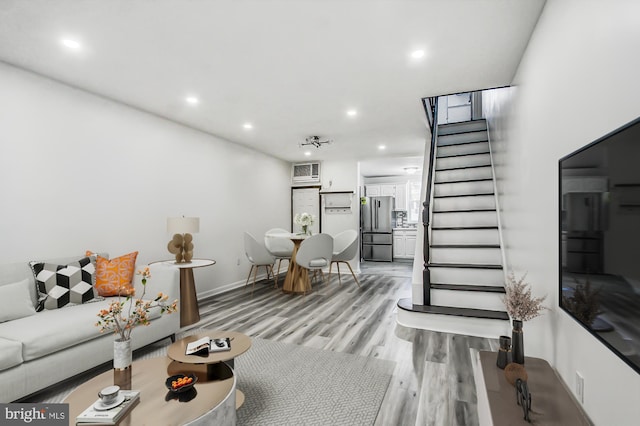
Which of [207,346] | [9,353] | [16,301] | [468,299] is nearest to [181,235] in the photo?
[16,301]

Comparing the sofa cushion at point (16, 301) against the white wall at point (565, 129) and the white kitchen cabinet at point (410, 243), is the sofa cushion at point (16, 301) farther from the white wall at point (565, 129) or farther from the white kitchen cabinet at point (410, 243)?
the white kitchen cabinet at point (410, 243)

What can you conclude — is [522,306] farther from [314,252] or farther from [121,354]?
[314,252]

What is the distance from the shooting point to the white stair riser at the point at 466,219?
13.8 feet

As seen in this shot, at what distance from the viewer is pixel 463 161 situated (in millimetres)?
5129

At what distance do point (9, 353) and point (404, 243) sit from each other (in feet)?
27.5

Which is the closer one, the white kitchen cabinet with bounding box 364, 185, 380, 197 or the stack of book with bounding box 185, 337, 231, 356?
the stack of book with bounding box 185, 337, 231, 356

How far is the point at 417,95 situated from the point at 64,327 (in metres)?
3.85

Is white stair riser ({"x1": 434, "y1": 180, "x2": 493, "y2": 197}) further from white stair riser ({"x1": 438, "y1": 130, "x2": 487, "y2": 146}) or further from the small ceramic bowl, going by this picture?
the small ceramic bowl

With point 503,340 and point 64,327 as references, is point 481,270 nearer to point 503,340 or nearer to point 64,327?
point 503,340

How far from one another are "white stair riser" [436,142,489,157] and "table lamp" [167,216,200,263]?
13.4 feet

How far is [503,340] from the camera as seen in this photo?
1809mm

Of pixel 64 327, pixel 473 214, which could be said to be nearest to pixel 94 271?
pixel 64 327

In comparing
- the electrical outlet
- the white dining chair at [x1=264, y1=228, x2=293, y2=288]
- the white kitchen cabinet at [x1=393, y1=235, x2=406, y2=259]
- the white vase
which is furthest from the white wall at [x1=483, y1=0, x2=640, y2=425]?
the white kitchen cabinet at [x1=393, y1=235, x2=406, y2=259]

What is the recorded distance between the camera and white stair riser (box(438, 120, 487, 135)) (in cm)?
561
